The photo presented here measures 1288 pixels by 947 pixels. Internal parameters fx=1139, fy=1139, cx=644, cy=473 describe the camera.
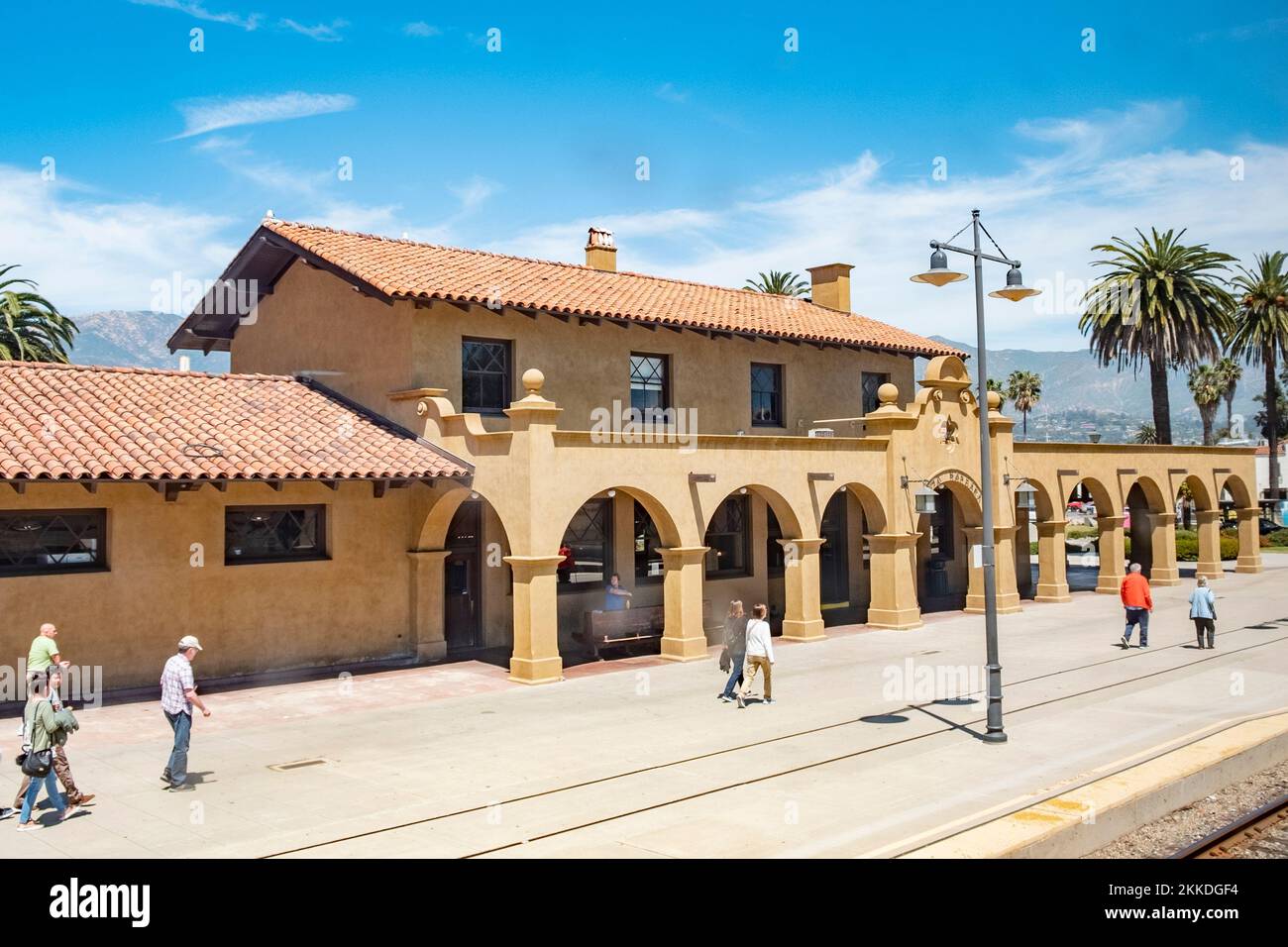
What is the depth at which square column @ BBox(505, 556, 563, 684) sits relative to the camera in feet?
63.2

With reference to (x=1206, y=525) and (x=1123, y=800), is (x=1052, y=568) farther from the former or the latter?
(x=1123, y=800)

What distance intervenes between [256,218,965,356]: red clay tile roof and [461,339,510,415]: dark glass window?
46.3 inches

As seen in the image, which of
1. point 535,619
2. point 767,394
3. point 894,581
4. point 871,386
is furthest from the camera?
point 871,386

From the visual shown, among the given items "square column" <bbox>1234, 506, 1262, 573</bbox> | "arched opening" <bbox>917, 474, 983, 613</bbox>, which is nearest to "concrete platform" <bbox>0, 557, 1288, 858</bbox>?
"arched opening" <bbox>917, 474, 983, 613</bbox>

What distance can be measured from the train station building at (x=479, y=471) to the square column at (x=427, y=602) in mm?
56

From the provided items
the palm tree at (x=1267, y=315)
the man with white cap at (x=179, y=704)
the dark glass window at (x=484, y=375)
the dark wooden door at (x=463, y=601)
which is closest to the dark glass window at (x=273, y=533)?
the dark wooden door at (x=463, y=601)

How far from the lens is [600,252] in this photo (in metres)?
29.0

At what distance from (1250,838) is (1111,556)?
2344 centimetres

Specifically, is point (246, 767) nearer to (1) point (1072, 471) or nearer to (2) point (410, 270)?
(2) point (410, 270)

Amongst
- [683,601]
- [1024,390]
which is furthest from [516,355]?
[1024,390]

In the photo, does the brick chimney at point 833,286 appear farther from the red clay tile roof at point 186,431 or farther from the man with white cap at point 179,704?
the man with white cap at point 179,704

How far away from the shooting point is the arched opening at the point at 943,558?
30.9m
